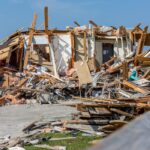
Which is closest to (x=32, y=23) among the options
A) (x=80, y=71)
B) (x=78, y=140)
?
(x=80, y=71)

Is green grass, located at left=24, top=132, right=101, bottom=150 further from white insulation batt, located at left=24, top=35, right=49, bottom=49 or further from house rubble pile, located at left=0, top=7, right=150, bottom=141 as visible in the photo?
white insulation batt, located at left=24, top=35, right=49, bottom=49

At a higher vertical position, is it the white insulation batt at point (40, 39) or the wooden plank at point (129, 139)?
the white insulation batt at point (40, 39)

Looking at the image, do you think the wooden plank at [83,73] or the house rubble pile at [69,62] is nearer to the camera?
the house rubble pile at [69,62]

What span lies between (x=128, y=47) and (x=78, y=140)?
2126 centimetres

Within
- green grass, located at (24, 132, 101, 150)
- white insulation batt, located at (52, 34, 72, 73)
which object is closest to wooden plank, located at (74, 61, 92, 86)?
white insulation batt, located at (52, 34, 72, 73)

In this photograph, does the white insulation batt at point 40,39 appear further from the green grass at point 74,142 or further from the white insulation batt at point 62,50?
the green grass at point 74,142

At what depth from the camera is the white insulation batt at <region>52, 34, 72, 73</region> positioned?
31.5 metres

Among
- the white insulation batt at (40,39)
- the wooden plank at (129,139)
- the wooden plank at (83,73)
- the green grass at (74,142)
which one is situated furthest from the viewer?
the white insulation batt at (40,39)

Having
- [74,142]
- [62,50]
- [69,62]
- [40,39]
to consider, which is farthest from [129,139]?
[62,50]

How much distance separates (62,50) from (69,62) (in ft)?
2.93

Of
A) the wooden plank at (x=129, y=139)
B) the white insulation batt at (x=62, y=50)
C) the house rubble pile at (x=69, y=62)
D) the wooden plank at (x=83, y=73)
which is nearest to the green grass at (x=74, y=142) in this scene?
the wooden plank at (x=129, y=139)

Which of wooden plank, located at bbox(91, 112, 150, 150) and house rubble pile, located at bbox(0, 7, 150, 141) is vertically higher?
house rubble pile, located at bbox(0, 7, 150, 141)

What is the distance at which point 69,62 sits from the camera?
3169cm

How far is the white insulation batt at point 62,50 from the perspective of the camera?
31.5 metres
